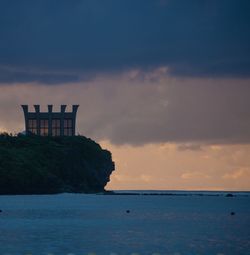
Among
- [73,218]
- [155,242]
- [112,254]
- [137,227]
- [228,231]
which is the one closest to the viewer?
[112,254]

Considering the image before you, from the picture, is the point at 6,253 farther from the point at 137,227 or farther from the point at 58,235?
the point at 137,227

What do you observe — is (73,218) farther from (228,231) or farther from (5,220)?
(228,231)

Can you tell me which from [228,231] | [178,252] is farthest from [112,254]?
[228,231]

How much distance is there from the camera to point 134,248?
93.1 m

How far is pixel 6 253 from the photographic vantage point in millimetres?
85625

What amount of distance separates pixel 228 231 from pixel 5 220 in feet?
144

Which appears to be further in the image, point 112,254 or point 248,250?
point 248,250

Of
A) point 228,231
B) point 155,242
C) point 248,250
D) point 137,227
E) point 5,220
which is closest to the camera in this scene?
point 248,250

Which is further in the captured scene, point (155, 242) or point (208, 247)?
point (155, 242)

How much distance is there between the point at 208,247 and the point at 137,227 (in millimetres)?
37218

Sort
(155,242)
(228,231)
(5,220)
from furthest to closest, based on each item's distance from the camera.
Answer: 1. (5,220)
2. (228,231)
3. (155,242)

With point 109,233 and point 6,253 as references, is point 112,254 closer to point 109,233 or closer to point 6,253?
point 6,253

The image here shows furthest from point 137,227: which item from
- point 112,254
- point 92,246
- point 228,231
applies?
point 112,254

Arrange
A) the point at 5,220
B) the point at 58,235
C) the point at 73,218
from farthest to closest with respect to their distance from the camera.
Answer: the point at 73,218
the point at 5,220
the point at 58,235
